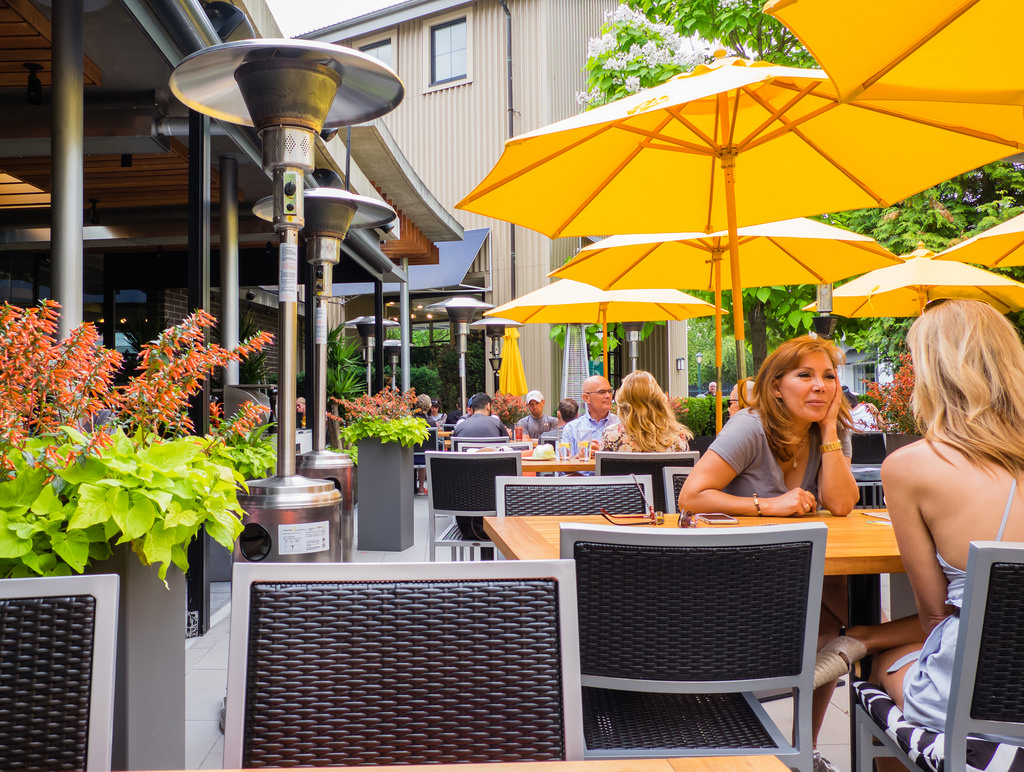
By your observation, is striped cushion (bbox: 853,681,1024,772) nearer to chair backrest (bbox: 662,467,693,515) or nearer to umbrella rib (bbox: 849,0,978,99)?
chair backrest (bbox: 662,467,693,515)

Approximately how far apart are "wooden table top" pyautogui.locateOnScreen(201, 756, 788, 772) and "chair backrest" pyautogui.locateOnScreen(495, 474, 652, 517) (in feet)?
6.67

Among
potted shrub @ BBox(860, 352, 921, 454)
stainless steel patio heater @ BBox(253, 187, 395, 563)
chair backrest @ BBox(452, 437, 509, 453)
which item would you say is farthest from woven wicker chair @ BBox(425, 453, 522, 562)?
potted shrub @ BBox(860, 352, 921, 454)

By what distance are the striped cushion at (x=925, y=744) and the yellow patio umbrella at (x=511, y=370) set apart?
40.4ft

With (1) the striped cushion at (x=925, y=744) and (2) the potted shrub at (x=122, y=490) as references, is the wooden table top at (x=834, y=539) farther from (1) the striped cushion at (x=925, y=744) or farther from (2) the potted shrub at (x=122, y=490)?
(2) the potted shrub at (x=122, y=490)

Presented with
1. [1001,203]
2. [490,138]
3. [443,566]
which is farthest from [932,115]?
[490,138]

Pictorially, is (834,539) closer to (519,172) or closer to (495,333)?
(519,172)

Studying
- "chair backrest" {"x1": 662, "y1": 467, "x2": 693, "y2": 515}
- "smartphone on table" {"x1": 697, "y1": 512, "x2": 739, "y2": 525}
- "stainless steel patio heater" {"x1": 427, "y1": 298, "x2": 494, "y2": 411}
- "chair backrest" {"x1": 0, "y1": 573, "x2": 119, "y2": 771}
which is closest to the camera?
"chair backrest" {"x1": 0, "y1": 573, "x2": 119, "y2": 771}

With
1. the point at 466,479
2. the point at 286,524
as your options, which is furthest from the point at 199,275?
the point at 286,524

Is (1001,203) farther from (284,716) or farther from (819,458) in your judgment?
(284,716)

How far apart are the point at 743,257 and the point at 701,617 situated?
14.0ft

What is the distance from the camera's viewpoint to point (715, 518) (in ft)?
8.82

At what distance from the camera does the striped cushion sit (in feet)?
5.02

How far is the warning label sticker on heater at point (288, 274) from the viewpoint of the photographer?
300 cm

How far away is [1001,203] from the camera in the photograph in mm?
11312
